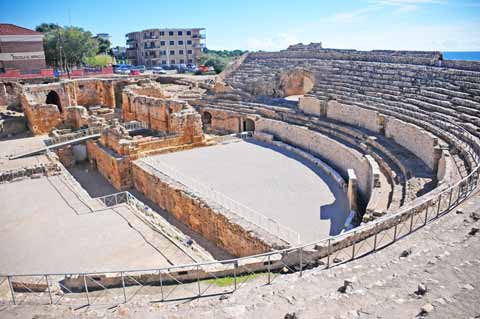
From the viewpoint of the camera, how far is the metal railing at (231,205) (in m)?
10.8

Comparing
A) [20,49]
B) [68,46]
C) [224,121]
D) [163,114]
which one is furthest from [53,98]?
[68,46]

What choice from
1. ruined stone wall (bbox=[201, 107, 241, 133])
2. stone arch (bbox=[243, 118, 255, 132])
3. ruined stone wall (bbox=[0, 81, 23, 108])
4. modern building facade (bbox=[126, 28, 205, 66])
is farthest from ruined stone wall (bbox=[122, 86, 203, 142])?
modern building facade (bbox=[126, 28, 205, 66])

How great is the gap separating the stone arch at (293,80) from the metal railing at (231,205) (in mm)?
13399

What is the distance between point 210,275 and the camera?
25.3 ft

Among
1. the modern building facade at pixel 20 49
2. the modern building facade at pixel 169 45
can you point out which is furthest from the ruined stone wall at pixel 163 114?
the modern building facade at pixel 169 45

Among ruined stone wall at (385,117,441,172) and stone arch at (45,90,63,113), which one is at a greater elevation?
stone arch at (45,90,63,113)

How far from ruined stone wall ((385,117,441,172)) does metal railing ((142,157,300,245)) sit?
548 cm

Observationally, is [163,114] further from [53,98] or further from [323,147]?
[53,98]

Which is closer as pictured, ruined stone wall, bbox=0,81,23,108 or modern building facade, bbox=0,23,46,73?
ruined stone wall, bbox=0,81,23,108

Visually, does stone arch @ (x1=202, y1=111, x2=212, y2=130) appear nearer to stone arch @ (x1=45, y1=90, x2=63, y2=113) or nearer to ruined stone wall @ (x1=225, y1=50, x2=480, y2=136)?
ruined stone wall @ (x1=225, y1=50, x2=480, y2=136)

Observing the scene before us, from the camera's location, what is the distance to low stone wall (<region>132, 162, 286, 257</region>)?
34.7ft

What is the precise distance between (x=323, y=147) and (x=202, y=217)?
7807 millimetres

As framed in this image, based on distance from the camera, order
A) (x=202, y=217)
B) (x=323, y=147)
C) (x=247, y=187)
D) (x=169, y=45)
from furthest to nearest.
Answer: (x=169, y=45) < (x=323, y=147) < (x=247, y=187) < (x=202, y=217)

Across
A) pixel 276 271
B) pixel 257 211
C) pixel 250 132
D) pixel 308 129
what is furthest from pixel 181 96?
pixel 276 271
